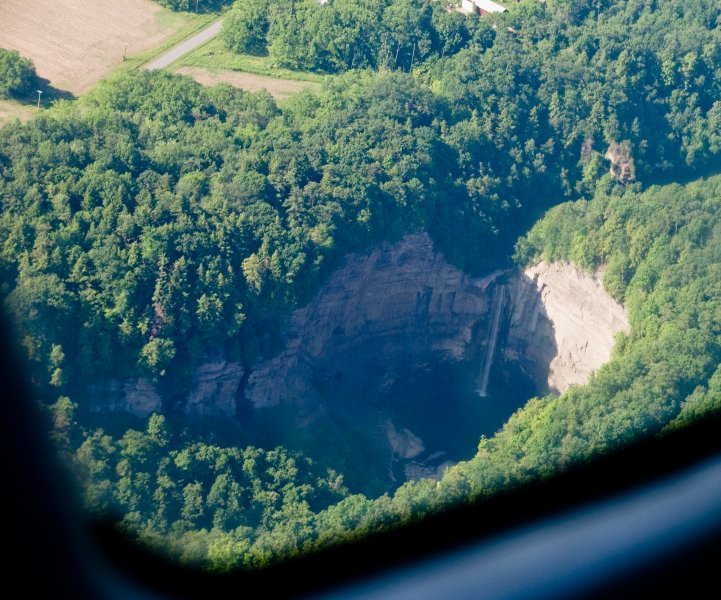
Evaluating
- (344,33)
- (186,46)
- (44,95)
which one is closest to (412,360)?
(344,33)

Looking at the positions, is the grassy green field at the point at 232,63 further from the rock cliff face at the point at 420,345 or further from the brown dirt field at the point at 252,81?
the rock cliff face at the point at 420,345

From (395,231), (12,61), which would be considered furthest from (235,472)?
(12,61)

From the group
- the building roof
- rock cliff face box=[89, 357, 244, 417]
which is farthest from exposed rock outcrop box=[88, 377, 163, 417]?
the building roof

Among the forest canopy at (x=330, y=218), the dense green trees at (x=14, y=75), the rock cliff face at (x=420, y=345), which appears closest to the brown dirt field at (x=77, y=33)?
the dense green trees at (x=14, y=75)

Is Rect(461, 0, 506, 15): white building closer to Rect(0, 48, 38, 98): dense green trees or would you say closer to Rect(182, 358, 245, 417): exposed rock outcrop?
Rect(0, 48, 38, 98): dense green trees

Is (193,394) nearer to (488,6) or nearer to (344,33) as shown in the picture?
(344,33)

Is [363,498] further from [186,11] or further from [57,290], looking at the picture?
[186,11]
